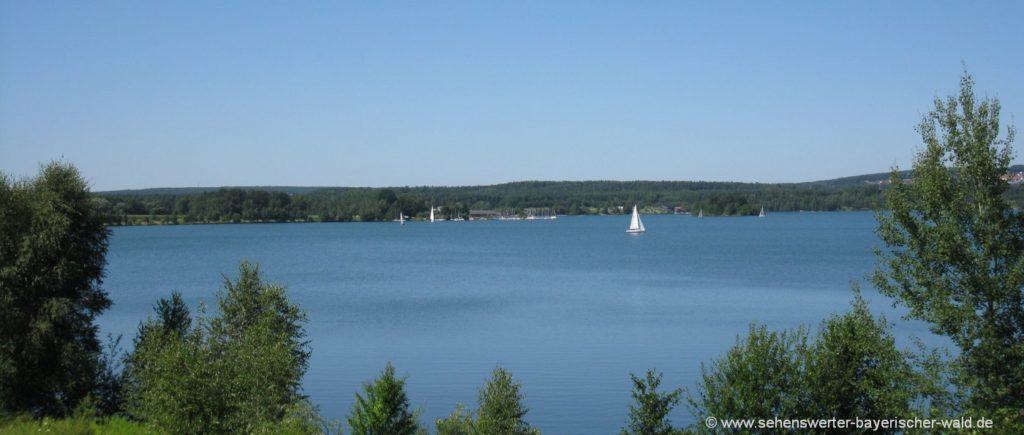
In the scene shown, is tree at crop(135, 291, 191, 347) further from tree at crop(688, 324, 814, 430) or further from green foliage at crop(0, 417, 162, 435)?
tree at crop(688, 324, 814, 430)

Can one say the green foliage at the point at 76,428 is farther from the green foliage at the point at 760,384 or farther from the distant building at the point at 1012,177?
the distant building at the point at 1012,177

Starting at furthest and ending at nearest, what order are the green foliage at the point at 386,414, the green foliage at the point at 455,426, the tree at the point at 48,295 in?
the tree at the point at 48,295 < the green foliage at the point at 455,426 < the green foliage at the point at 386,414

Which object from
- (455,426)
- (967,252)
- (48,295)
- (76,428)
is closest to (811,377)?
(967,252)

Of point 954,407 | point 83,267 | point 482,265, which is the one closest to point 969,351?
point 954,407

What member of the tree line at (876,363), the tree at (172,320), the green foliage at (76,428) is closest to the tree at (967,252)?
the tree line at (876,363)

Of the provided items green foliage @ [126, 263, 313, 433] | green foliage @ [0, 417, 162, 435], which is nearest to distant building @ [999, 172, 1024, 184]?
green foliage @ [126, 263, 313, 433]

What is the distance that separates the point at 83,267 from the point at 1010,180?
75.0 feet

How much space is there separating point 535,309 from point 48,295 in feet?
109

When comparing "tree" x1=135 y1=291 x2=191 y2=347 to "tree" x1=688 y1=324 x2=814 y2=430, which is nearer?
"tree" x1=688 y1=324 x2=814 y2=430

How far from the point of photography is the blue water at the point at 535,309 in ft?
111

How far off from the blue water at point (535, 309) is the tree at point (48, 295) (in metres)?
8.00

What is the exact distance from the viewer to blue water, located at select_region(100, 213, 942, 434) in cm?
3394

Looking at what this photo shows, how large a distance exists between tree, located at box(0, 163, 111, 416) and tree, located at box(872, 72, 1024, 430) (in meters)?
20.4

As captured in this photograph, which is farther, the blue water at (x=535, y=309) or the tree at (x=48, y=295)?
the blue water at (x=535, y=309)
